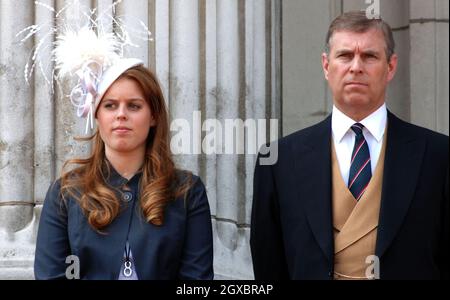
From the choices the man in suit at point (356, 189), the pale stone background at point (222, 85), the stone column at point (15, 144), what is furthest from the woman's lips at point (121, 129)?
the stone column at point (15, 144)

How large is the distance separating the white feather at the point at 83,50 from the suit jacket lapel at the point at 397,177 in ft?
4.18

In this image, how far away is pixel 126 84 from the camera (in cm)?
477

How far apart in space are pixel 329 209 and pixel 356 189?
0.45 ft

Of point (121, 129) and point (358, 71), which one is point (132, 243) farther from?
point (358, 71)

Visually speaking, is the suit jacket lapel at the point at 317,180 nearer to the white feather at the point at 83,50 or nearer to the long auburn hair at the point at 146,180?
the long auburn hair at the point at 146,180

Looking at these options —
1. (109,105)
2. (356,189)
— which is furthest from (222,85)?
(356,189)

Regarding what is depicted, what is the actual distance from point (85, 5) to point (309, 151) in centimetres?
174

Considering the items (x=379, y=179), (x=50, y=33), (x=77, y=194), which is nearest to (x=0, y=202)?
(x=50, y=33)

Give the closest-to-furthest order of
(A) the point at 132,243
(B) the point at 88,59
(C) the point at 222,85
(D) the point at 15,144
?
(A) the point at 132,243, (B) the point at 88,59, (D) the point at 15,144, (C) the point at 222,85

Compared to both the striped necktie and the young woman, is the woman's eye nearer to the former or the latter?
the young woman

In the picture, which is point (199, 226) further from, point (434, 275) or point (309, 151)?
point (434, 275)

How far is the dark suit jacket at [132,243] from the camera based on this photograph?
459 centimetres

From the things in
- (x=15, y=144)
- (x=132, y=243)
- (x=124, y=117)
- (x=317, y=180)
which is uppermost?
(x=124, y=117)

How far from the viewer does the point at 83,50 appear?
5.20 metres
